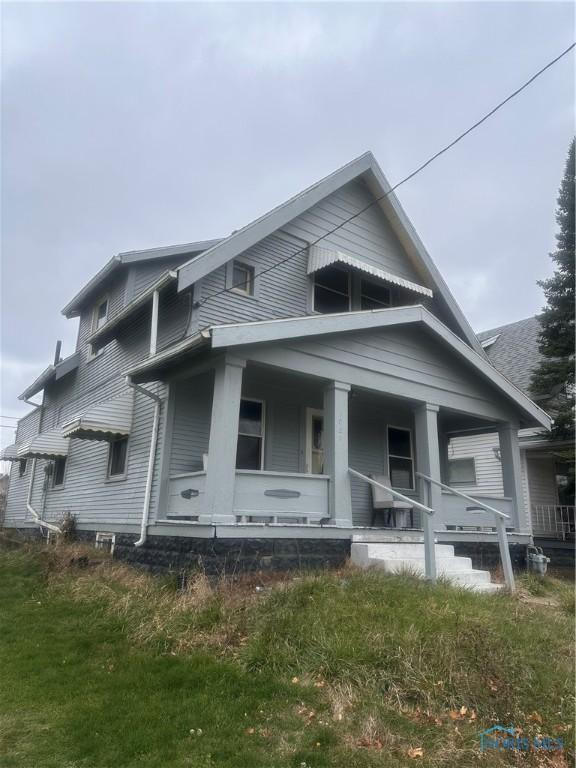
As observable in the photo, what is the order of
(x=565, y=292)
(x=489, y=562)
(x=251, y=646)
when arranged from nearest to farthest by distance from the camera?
1. (x=251, y=646)
2. (x=489, y=562)
3. (x=565, y=292)

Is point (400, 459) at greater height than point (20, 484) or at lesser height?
greater

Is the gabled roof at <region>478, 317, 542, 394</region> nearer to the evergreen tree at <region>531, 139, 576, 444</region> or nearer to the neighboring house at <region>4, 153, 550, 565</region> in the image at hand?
the evergreen tree at <region>531, 139, 576, 444</region>

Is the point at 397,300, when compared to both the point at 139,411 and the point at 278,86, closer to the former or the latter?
the point at 278,86

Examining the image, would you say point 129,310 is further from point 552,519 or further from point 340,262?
point 552,519

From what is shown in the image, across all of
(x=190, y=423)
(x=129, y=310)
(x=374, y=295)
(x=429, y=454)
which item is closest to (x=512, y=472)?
(x=429, y=454)

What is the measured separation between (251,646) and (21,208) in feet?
45.3

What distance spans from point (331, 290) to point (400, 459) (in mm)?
4288

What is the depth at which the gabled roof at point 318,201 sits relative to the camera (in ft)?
30.3

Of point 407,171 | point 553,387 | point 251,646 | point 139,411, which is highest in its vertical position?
point 407,171

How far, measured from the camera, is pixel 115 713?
4.34 metres

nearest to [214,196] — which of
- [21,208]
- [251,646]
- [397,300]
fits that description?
[21,208]

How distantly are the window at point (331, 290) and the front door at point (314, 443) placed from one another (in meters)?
2.27

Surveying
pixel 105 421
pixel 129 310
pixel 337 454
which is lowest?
Answer: pixel 337 454

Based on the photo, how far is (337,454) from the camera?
8516 mm
